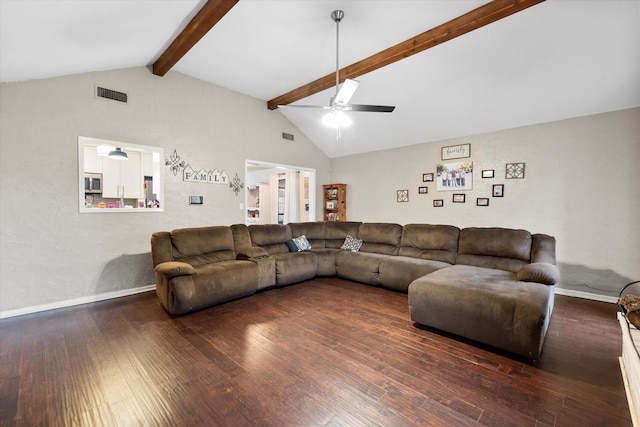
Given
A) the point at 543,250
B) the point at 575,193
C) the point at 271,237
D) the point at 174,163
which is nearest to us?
the point at 543,250

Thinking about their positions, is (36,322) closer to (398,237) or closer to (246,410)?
(246,410)

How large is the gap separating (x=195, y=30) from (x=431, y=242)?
4.31 m

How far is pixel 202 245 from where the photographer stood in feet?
12.9

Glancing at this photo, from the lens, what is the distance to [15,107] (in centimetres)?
318

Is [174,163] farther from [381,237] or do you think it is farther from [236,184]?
[381,237]

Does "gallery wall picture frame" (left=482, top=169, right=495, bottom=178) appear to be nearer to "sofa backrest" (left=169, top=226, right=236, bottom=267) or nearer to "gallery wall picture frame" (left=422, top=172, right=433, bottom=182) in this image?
"gallery wall picture frame" (left=422, top=172, right=433, bottom=182)

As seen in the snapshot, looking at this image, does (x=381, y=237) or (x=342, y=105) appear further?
(x=381, y=237)

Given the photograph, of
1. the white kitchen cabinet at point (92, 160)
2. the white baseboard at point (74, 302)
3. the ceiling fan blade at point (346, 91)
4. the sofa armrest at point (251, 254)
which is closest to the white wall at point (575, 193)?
the ceiling fan blade at point (346, 91)

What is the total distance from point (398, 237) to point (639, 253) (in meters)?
3.08

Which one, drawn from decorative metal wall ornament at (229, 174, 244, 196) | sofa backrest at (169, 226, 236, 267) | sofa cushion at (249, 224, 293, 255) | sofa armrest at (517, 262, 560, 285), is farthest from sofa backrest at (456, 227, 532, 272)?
decorative metal wall ornament at (229, 174, 244, 196)

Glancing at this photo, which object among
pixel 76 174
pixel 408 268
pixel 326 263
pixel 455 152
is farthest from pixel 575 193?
pixel 76 174

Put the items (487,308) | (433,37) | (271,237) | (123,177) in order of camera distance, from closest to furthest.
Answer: (487,308), (433,37), (271,237), (123,177)

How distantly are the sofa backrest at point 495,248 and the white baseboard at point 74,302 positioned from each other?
484cm

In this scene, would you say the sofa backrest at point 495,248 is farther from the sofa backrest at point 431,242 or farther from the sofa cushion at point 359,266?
the sofa cushion at point 359,266
